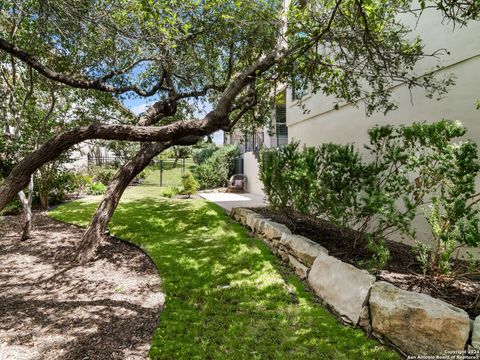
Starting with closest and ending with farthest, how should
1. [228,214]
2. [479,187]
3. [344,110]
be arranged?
[479,187], [344,110], [228,214]

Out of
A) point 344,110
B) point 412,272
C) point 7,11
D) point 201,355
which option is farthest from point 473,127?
point 7,11

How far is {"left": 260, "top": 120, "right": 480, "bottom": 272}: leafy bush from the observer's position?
11.5ft

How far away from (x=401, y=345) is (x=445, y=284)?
4.24 feet

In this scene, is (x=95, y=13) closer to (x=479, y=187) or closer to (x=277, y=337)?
(x=277, y=337)

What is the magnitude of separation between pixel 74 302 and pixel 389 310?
169 inches

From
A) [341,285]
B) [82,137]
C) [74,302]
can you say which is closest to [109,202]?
[74,302]

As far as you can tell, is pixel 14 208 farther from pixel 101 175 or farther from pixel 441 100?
pixel 441 100

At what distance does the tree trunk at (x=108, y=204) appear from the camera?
626 centimetres

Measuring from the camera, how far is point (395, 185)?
439 centimetres

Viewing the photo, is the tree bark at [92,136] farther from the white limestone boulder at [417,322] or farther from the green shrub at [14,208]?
the green shrub at [14,208]

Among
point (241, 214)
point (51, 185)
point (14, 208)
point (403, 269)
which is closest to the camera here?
point (403, 269)

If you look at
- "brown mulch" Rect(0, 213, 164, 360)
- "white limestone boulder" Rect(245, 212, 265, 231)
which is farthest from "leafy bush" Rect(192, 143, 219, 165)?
"brown mulch" Rect(0, 213, 164, 360)

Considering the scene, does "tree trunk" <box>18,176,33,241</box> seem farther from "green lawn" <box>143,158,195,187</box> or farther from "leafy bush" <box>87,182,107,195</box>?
"green lawn" <box>143,158,195,187</box>

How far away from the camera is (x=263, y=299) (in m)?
4.29
